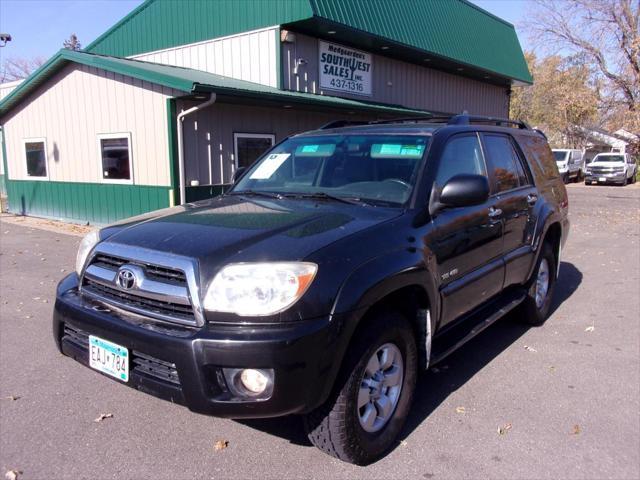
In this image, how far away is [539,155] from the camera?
539 centimetres

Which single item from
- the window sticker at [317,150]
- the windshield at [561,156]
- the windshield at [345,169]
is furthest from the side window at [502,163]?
the windshield at [561,156]

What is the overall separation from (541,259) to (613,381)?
1448 millimetres

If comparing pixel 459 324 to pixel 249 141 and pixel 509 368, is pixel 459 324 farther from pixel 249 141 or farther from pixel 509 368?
pixel 249 141

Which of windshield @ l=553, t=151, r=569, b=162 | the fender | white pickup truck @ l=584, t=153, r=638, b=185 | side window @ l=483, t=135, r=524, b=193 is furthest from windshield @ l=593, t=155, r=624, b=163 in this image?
side window @ l=483, t=135, r=524, b=193

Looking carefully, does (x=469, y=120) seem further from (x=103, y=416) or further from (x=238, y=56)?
(x=238, y=56)

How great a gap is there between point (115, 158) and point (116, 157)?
0.05 m

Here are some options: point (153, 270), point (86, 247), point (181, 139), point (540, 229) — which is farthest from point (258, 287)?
point (181, 139)

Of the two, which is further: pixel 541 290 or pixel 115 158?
pixel 115 158

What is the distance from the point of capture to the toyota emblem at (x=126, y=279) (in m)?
2.80

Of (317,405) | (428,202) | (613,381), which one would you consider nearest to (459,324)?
(428,202)

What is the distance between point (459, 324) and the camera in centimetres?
391

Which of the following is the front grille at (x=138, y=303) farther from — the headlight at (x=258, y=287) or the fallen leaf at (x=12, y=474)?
the fallen leaf at (x=12, y=474)

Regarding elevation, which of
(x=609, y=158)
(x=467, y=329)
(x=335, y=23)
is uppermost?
(x=335, y=23)

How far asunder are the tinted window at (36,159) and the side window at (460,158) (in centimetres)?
1271
